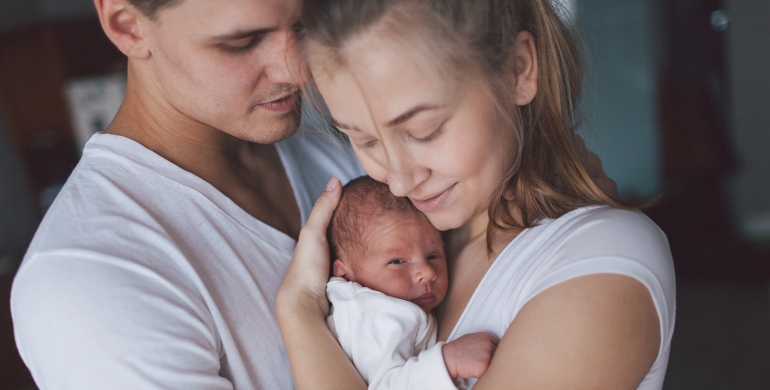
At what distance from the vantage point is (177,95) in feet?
4.53

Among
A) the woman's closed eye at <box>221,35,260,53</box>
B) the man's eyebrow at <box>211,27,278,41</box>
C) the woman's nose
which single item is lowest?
the woman's nose

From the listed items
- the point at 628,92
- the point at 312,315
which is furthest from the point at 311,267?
the point at 628,92

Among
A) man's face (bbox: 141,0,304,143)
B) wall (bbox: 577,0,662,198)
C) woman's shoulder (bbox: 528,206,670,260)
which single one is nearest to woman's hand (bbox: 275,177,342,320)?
man's face (bbox: 141,0,304,143)

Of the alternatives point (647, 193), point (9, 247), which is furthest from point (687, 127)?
point (9, 247)

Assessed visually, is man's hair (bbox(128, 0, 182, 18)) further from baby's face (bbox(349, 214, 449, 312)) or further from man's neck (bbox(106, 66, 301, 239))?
baby's face (bbox(349, 214, 449, 312))

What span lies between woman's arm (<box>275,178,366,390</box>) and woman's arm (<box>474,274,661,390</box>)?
0.39m

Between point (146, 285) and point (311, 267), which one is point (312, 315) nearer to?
point (311, 267)

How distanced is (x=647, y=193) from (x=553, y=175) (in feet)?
12.5

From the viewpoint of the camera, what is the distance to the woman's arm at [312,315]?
1204 millimetres

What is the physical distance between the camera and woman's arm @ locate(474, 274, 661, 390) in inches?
36.9

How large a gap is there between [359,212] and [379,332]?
0.36 metres

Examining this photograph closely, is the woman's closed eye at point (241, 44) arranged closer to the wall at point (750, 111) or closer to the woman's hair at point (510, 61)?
the woman's hair at point (510, 61)

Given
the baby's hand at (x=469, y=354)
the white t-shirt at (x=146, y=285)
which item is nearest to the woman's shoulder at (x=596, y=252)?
the baby's hand at (x=469, y=354)

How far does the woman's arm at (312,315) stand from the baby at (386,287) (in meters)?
0.05
